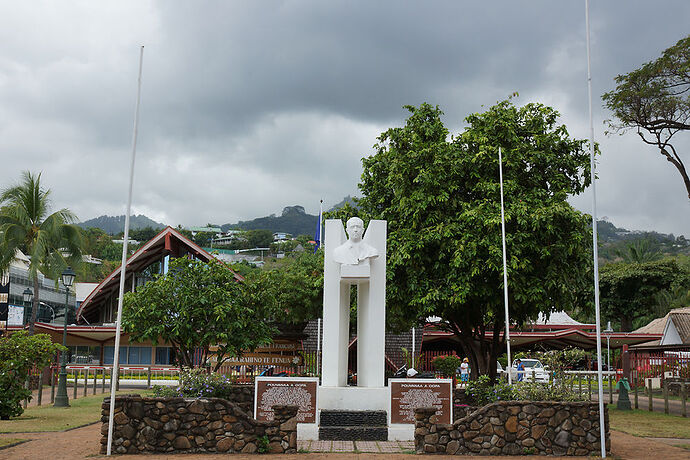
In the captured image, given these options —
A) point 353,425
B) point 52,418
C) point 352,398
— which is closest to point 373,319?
point 352,398

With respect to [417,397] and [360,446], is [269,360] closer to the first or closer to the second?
[417,397]

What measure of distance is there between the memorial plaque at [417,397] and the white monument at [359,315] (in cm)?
47

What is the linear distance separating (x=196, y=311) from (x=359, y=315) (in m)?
6.31

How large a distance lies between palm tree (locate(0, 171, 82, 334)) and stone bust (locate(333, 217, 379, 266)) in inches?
881

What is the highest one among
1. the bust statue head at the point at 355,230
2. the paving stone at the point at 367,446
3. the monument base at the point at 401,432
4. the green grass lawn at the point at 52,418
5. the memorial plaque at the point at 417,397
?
the bust statue head at the point at 355,230

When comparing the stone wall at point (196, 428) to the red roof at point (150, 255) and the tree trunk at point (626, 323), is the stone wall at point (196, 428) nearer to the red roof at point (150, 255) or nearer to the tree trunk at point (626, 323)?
the red roof at point (150, 255)

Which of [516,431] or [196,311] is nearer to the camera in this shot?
[516,431]

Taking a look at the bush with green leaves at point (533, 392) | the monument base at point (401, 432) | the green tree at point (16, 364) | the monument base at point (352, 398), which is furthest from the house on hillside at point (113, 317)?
the bush with green leaves at point (533, 392)

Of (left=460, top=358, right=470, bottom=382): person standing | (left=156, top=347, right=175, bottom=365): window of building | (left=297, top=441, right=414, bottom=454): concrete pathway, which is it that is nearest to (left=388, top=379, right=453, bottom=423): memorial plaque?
(left=297, top=441, right=414, bottom=454): concrete pathway

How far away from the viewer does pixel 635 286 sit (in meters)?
50.6

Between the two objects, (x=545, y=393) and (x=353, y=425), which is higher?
(x=545, y=393)

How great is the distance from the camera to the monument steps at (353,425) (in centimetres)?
1322

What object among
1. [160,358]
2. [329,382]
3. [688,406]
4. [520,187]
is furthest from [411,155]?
[160,358]

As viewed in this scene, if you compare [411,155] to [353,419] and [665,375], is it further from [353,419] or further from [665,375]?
[665,375]
